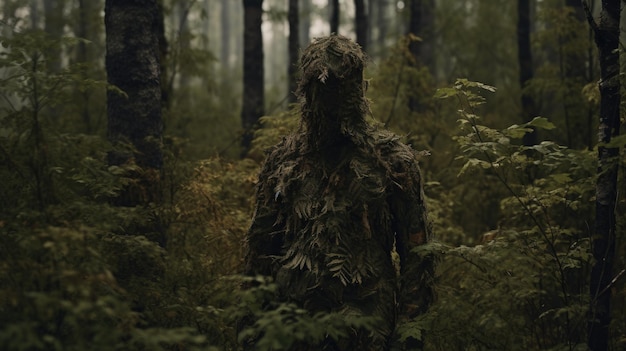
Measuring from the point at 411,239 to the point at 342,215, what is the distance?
1.67ft

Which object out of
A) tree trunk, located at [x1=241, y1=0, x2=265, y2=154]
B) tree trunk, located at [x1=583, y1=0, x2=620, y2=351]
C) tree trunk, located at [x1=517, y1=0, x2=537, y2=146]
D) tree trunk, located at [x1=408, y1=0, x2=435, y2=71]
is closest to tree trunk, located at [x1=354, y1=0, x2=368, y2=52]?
tree trunk, located at [x1=408, y1=0, x2=435, y2=71]

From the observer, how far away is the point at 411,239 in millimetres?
3721

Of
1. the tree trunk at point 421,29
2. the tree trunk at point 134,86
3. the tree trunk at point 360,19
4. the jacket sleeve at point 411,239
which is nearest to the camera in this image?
the jacket sleeve at point 411,239

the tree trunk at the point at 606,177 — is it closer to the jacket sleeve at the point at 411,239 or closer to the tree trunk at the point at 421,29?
the jacket sleeve at the point at 411,239

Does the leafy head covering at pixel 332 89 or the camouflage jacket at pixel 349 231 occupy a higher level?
the leafy head covering at pixel 332 89

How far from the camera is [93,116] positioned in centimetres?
1123

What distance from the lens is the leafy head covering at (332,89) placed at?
353 centimetres

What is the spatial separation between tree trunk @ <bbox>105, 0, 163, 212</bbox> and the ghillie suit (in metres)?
1.54

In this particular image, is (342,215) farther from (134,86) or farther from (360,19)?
(360,19)

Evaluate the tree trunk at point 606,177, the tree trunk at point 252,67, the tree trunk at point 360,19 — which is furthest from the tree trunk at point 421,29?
the tree trunk at point 606,177

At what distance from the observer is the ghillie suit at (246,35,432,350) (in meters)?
3.52

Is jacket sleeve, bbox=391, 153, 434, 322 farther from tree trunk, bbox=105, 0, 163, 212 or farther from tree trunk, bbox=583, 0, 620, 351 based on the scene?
tree trunk, bbox=105, 0, 163, 212

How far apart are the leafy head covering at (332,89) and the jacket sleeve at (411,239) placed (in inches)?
17.7

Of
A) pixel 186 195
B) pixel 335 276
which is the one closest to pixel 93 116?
pixel 186 195
